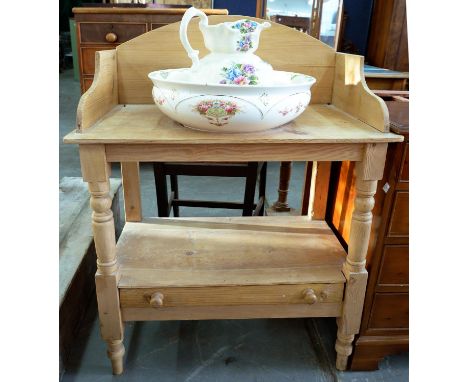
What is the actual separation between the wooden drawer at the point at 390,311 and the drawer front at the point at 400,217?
18cm

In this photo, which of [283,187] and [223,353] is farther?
[283,187]

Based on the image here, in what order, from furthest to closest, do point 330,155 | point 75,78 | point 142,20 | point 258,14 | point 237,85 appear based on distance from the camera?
point 75,78 → point 258,14 → point 142,20 → point 330,155 → point 237,85

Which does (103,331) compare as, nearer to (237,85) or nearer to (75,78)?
(237,85)

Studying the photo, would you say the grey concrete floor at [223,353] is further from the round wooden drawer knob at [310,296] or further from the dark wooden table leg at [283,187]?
the dark wooden table leg at [283,187]

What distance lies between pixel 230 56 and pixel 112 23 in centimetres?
135

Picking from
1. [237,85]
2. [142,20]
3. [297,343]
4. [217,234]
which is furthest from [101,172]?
[142,20]

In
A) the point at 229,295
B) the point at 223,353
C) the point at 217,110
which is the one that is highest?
the point at 217,110

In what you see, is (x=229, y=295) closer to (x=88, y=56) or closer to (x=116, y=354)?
(x=116, y=354)

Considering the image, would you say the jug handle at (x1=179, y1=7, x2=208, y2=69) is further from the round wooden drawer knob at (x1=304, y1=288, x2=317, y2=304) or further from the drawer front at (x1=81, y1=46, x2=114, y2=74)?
the drawer front at (x1=81, y1=46, x2=114, y2=74)

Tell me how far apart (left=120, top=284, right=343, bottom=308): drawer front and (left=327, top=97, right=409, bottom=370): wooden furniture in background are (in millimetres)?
115

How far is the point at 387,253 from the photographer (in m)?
0.93

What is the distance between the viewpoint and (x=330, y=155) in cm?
80

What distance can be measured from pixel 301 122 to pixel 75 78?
17.8ft

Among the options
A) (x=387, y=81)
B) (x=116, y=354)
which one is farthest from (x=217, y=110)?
(x=387, y=81)
